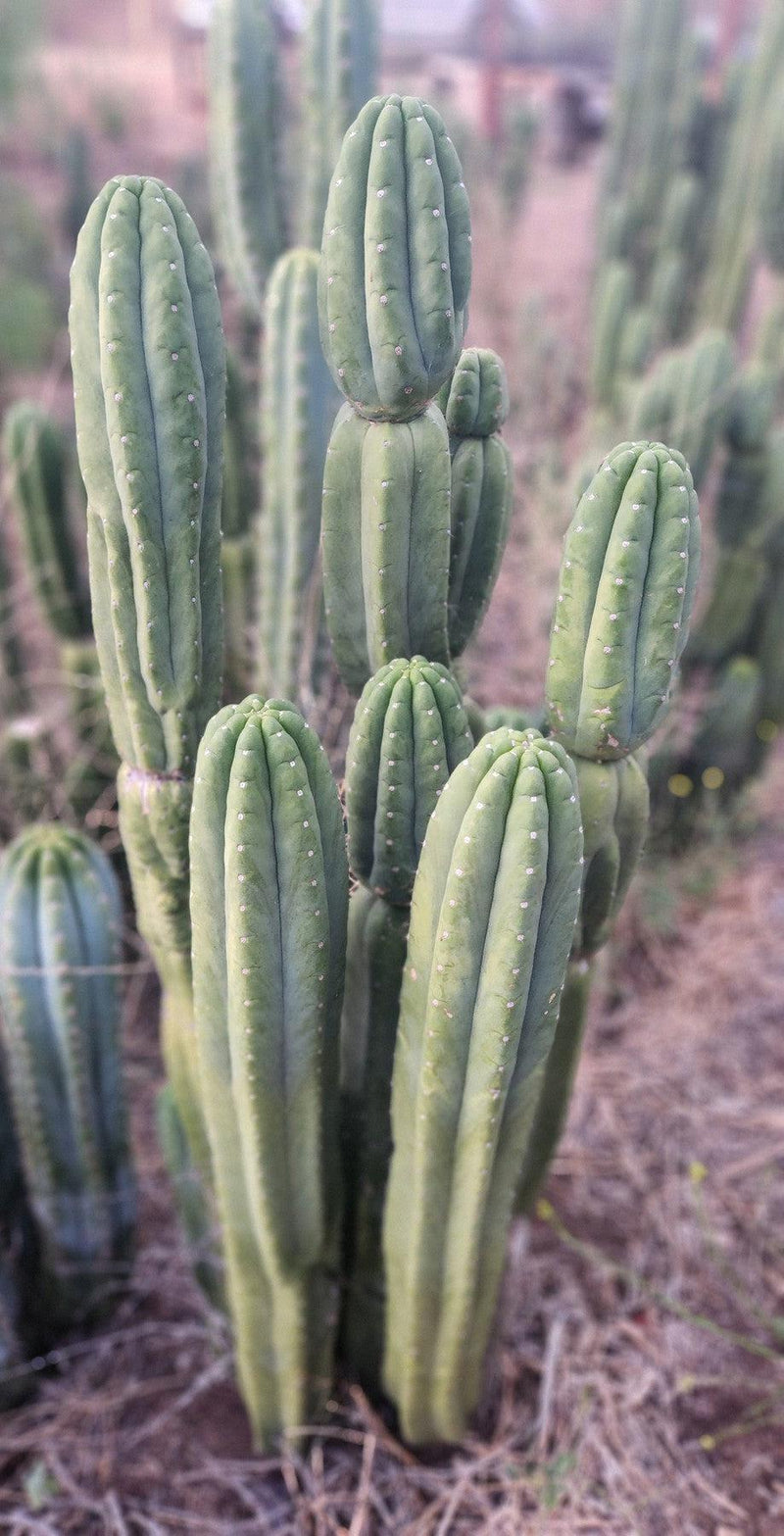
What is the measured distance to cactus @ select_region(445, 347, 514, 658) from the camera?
1.49 meters

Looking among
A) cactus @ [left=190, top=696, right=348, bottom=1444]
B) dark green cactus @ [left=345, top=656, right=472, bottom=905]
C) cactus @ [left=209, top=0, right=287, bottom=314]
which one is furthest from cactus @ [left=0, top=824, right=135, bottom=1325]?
cactus @ [left=209, top=0, right=287, bottom=314]

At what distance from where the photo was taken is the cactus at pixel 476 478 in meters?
1.49

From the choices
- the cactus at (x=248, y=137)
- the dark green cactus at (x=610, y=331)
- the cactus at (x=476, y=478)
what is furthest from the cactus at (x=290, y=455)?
the dark green cactus at (x=610, y=331)

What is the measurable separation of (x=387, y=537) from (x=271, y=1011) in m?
0.61

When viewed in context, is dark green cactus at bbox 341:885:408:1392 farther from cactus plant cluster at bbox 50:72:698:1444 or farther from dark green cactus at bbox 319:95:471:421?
dark green cactus at bbox 319:95:471:421

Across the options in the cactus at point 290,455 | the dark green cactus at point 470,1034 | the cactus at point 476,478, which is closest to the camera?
the dark green cactus at point 470,1034

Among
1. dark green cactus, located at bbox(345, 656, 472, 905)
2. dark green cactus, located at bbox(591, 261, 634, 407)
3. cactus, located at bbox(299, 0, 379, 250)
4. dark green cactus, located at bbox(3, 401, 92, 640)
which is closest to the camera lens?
dark green cactus, located at bbox(345, 656, 472, 905)

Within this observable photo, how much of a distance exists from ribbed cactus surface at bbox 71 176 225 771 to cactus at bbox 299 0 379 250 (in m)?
1.36

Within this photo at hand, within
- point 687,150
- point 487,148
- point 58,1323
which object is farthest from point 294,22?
point 58,1323

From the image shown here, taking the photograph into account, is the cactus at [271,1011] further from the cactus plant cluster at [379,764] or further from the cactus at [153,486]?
the cactus at [153,486]

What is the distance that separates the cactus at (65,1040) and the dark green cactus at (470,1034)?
1.87 feet

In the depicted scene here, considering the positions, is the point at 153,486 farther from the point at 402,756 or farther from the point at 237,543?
the point at 237,543

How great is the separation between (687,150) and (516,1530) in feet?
19.3

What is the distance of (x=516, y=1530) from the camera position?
171 centimetres
